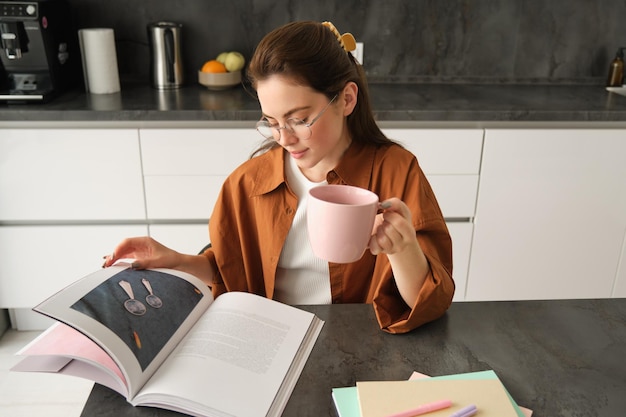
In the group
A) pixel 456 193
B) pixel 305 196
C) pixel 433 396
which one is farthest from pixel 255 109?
pixel 433 396

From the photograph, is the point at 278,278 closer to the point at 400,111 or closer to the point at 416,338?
the point at 416,338

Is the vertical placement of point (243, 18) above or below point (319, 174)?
above

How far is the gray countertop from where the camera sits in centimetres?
211

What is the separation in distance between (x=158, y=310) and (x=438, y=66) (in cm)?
211

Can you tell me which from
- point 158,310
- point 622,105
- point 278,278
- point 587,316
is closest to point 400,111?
point 622,105

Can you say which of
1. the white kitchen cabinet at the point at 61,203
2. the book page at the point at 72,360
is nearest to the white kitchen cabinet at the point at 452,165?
the white kitchen cabinet at the point at 61,203

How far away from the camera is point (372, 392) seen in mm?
831

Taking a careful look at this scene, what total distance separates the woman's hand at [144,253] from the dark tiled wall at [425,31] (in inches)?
66.9

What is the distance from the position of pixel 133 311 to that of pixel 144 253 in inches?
9.3

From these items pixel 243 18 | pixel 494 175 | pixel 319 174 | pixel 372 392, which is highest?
pixel 243 18

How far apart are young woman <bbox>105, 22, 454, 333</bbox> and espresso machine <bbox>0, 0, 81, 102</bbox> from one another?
1244 millimetres

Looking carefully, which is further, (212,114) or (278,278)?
(212,114)

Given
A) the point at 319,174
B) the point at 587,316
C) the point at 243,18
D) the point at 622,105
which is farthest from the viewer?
the point at 243,18

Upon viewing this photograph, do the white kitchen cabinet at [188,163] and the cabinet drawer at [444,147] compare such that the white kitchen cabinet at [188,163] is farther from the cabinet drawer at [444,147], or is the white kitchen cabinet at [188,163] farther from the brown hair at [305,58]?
the brown hair at [305,58]
